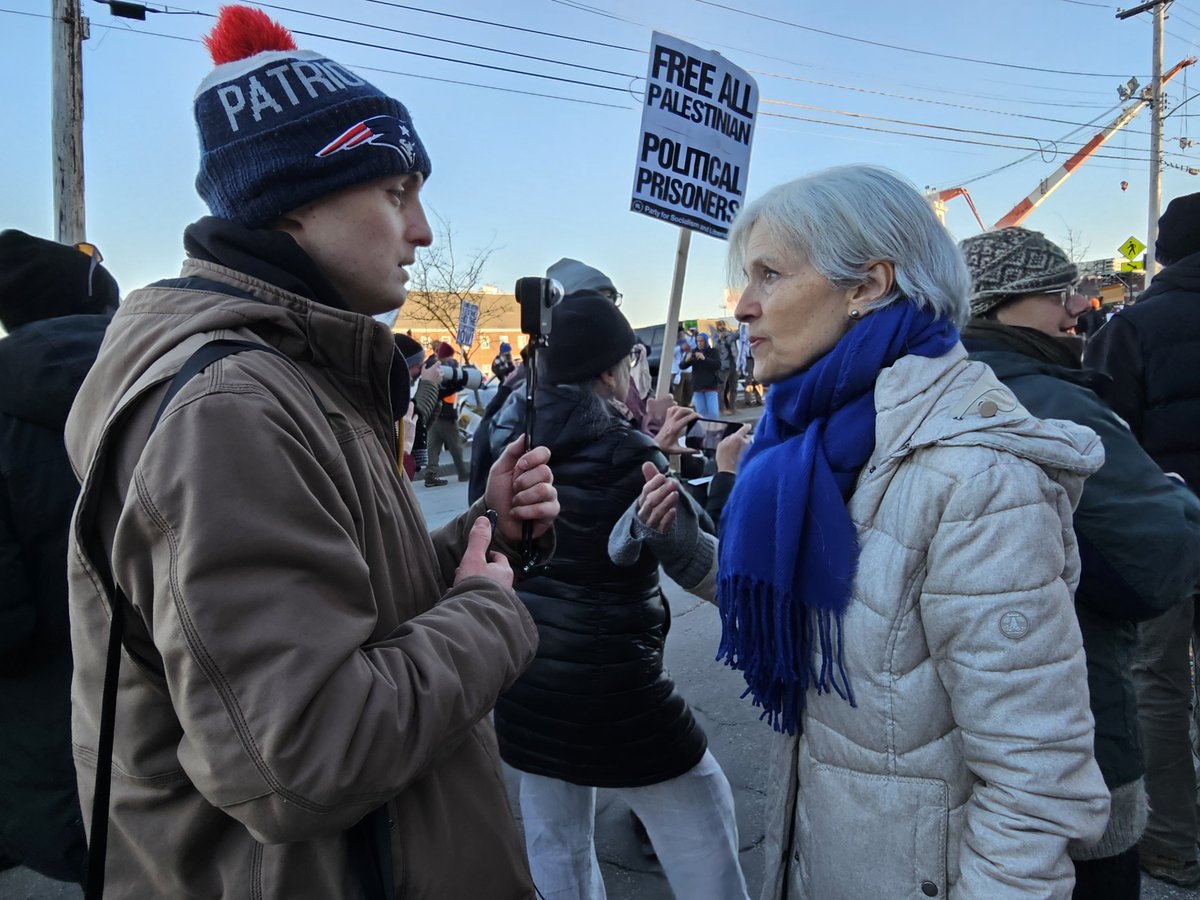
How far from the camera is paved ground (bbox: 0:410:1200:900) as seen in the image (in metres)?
2.89

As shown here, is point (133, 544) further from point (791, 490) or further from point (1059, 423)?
point (1059, 423)

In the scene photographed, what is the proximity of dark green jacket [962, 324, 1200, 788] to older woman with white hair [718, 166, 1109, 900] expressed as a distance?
0.49 metres

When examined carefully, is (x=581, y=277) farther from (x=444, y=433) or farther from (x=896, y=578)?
(x=444, y=433)

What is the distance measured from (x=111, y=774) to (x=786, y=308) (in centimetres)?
142

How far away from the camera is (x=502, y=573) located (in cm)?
130

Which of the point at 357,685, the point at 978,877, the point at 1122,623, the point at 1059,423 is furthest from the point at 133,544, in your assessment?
the point at 1122,623

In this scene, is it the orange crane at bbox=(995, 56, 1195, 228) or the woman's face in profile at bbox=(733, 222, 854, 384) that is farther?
the orange crane at bbox=(995, 56, 1195, 228)

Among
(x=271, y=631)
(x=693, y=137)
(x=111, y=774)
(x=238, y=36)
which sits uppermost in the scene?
(x=693, y=137)

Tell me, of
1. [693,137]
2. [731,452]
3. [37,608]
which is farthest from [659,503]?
[693,137]

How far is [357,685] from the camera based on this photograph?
0.92m

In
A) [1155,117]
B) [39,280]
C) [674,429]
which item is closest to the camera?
[39,280]

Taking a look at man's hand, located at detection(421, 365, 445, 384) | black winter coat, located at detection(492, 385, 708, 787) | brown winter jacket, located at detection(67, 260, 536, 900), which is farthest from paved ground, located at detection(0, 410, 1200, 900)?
man's hand, located at detection(421, 365, 445, 384)

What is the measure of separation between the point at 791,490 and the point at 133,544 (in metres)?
1.11

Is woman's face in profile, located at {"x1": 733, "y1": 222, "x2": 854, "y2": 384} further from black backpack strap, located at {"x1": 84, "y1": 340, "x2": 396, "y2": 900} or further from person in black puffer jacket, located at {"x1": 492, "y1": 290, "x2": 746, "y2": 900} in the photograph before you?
black backpack strap, located at {"x1": 84, "y1": 340, "x2": 396, "y2": 900}
